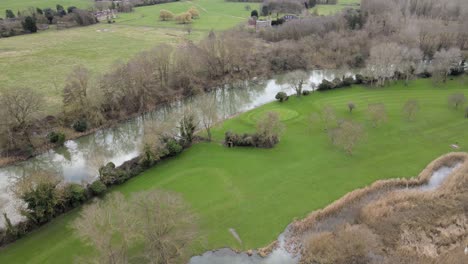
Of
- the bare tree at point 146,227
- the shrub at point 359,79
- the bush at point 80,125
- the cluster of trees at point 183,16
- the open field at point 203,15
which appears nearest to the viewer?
the bare tree at point 146,227

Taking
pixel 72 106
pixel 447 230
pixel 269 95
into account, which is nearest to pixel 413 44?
pixel 269 95

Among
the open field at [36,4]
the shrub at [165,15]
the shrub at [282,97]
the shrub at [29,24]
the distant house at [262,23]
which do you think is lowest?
the shrub at [282,97]

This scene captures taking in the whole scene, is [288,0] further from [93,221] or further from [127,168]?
[93,221]

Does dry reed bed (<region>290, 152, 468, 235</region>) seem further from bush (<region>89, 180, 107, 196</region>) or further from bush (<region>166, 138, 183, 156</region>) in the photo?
bush (<region>89, 180, 107, 196</region>)

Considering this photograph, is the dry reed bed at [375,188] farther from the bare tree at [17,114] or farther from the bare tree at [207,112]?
the bare tree at [17,114]

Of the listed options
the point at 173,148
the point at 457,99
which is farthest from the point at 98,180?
the point at 457,99

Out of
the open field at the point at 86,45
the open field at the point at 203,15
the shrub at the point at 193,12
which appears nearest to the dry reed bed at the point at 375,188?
the open field at the point at 86,45

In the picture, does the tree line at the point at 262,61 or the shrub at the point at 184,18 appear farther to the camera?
the shrub at the point at 184,18

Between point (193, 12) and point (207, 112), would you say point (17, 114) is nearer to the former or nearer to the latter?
point (207, 112)
